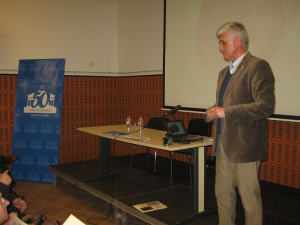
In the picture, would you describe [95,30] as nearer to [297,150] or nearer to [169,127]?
[169,127]

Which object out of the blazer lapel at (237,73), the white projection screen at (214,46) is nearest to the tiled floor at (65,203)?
the blazer lapel at (237,73)

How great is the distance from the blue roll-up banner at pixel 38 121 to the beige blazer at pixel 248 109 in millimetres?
3200

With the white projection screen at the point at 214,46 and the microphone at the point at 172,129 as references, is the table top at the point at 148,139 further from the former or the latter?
the white projection screen at the point at 214,46

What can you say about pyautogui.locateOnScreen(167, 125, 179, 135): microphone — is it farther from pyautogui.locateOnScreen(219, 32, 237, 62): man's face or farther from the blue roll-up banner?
the blue roll-up banner

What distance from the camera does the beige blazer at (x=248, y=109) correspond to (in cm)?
229

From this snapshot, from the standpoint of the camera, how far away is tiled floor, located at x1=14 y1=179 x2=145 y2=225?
3.61 meters

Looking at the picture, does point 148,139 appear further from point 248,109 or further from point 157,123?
point 157,123

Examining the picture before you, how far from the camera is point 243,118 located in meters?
2.34

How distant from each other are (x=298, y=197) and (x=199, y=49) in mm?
2533

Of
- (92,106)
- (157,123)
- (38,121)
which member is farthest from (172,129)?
(92,106)

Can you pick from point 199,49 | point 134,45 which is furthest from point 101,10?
point 199,49

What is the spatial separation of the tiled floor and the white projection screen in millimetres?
2127

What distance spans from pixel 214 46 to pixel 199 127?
1.24 meters

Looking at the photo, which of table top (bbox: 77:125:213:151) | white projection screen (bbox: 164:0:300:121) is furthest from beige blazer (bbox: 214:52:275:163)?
white projection screen (bbox: 164:0:300:121)
